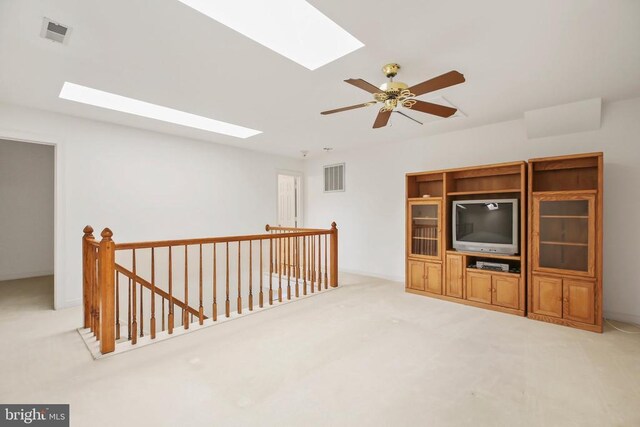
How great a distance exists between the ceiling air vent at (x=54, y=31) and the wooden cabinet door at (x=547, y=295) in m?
5.17

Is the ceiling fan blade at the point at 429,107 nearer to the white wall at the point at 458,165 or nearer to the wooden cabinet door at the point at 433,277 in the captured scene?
the white wall at the point at 458,165

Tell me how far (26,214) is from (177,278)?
3.43 m

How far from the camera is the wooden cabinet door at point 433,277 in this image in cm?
434

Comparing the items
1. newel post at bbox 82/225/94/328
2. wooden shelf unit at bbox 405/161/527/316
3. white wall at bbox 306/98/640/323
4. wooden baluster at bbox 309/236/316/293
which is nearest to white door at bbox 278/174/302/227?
white wall at bbox 306/98/640/323

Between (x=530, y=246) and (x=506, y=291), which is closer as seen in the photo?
(x=530, y=246)

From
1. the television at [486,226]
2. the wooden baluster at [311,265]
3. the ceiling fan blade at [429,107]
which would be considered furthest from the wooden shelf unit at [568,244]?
the wooden baluster at [311,265]

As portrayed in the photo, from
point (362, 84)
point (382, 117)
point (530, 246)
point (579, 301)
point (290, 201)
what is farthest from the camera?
point (290, 201)

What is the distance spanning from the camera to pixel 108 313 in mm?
2494

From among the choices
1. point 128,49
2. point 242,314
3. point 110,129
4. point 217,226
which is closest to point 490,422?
point 242,314

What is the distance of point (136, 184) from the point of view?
4.56 meters

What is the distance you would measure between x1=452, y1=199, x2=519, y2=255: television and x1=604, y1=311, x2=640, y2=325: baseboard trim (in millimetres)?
1242

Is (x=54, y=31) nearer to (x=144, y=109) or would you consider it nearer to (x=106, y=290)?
(x=144, y=109)

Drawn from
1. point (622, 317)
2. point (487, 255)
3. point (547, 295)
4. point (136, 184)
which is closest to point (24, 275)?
point (136, 184)

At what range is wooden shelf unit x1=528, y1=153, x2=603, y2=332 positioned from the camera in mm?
3168
